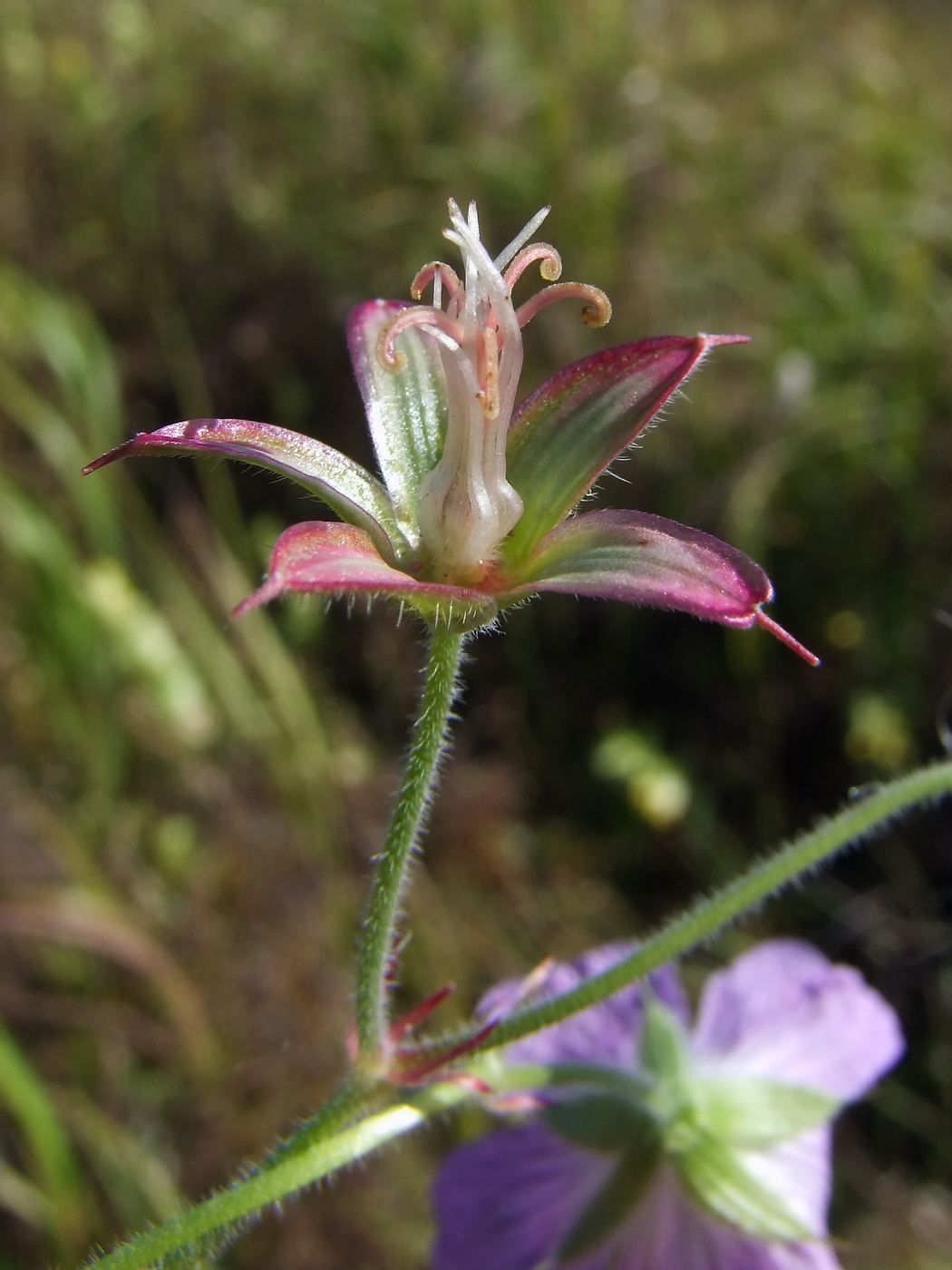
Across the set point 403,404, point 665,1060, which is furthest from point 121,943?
point 403,404

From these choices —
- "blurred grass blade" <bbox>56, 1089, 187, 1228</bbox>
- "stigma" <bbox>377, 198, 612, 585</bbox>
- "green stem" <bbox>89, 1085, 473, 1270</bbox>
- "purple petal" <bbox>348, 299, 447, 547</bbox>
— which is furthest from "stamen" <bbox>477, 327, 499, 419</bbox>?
"blurred grass blade" <bbox>56, 1089, 187, 1228</bbox>

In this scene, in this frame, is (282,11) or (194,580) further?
(282,11)

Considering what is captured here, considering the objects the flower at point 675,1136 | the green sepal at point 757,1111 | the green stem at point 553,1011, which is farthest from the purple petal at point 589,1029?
the green stem at point 553,1011

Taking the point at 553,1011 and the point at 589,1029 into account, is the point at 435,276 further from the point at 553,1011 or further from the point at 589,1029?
the point at 589,1029

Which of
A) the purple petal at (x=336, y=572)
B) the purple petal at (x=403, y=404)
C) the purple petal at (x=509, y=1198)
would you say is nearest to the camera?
the purple petal at (x=336, y=572)

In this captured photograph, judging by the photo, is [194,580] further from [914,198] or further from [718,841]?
[914,198]

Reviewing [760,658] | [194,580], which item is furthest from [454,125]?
[760,658]

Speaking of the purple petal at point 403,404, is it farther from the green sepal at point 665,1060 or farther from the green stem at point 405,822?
the green sepal at point 665,1060

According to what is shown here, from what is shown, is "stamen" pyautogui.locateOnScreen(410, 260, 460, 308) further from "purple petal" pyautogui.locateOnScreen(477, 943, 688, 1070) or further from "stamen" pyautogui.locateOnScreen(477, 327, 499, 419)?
"purple petal" pyautogui.locateOnScreen(477, 943, 688, 1070)
